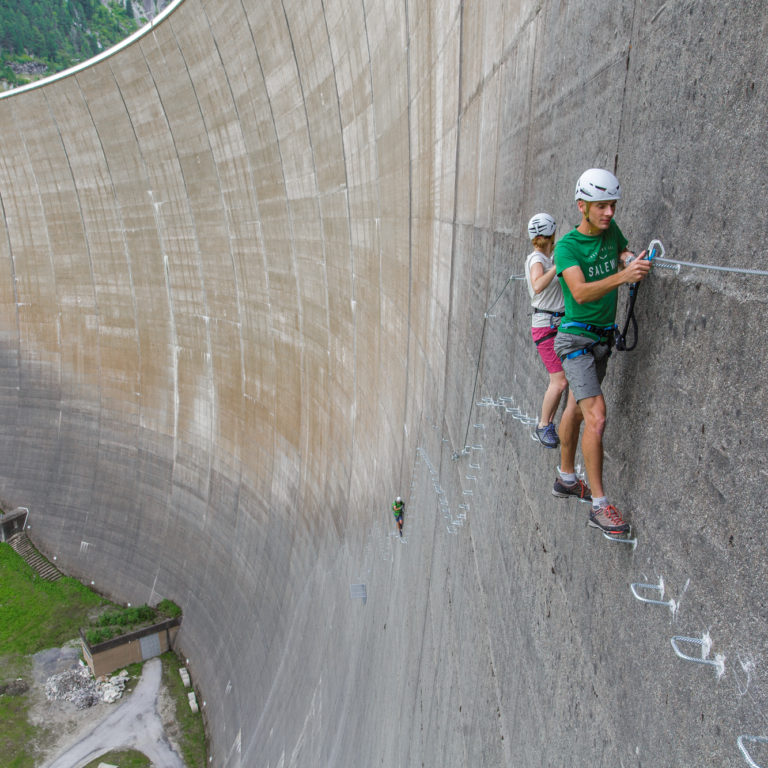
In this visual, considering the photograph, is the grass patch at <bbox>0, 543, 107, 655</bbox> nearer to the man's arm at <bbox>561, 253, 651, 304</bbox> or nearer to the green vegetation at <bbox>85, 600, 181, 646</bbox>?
the green vegetation at <bbox>85, 600, 181, 646</bbox>

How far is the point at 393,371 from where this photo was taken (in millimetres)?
9383

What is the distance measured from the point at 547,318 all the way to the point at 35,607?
17.6 m

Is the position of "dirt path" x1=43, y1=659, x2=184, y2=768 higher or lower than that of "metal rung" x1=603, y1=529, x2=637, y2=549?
lower

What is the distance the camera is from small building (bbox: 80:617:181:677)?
51.0ft

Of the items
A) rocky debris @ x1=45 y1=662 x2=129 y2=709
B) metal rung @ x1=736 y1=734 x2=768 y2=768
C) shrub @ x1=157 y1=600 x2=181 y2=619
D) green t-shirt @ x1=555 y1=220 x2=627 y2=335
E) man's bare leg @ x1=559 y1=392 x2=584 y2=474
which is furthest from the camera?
shrub @ x1=157 y1=600 x2=181 y2=619

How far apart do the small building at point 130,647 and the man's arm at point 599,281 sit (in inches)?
614

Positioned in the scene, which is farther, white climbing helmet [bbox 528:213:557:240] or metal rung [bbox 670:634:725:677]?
white climbing helmet [bbox 528:213:557:240]

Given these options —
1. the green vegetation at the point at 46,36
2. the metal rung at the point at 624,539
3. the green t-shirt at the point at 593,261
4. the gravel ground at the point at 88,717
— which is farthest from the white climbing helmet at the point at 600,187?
the green vegetation at the point at 46,36

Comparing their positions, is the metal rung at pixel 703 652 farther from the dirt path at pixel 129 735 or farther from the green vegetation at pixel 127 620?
the green vegetation at pixel 127 620

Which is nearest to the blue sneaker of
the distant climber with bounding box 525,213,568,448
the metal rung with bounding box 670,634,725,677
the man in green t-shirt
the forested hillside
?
the distant climber with bounding box 525,213,568,448

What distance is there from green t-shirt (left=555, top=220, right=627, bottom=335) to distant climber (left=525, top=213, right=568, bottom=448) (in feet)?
1.92

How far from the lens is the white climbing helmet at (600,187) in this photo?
2303 millimetres

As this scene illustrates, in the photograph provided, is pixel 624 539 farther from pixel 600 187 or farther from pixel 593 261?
pixel 600 187

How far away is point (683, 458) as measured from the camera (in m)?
2.14
